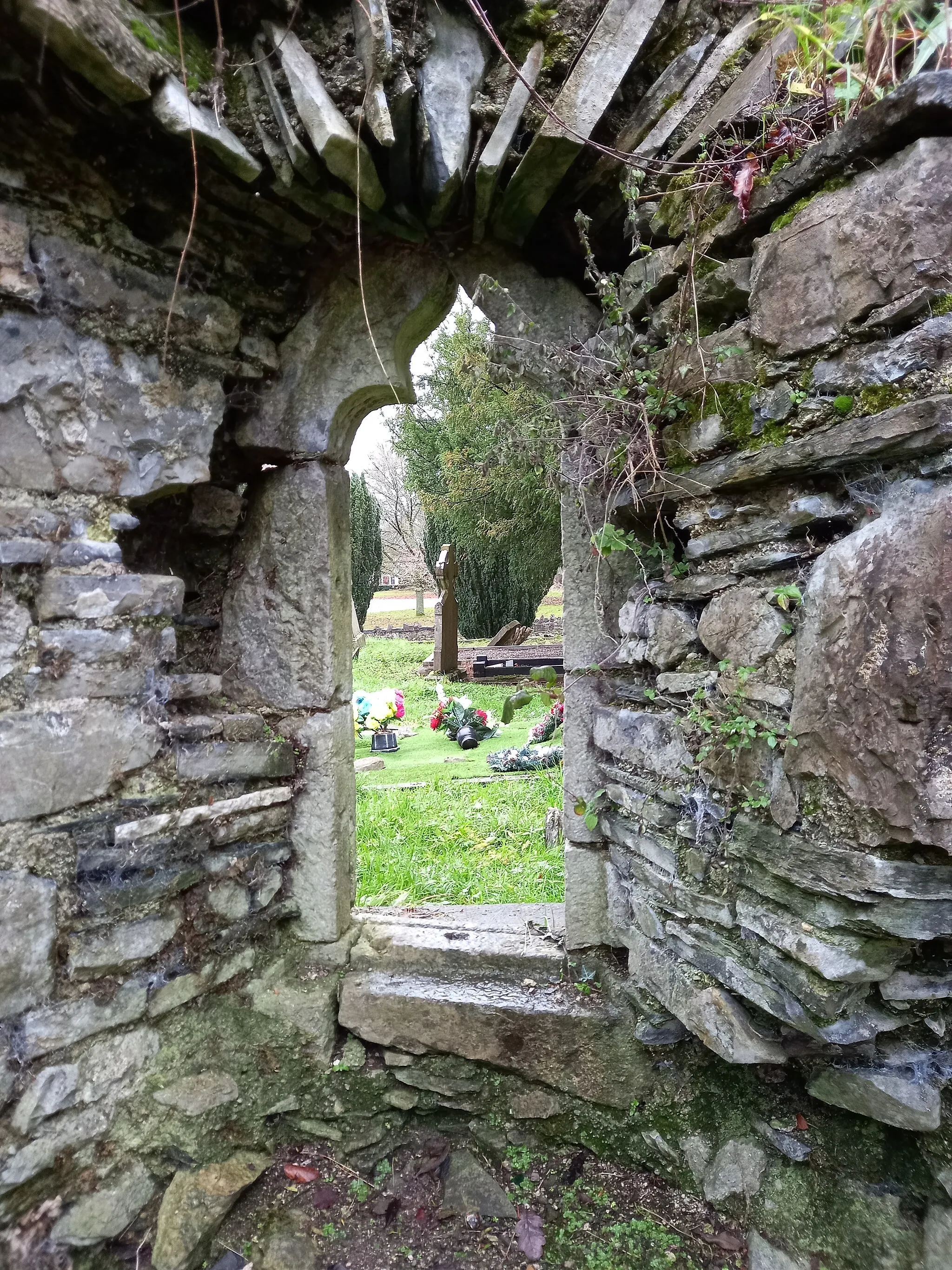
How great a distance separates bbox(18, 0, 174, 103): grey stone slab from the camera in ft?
4.08

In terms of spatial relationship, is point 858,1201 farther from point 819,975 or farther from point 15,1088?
point 15,1088

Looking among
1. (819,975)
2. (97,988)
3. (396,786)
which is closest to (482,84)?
(819,975)

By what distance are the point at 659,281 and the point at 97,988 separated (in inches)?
84.1

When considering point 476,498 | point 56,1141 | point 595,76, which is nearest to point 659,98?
point 595,76

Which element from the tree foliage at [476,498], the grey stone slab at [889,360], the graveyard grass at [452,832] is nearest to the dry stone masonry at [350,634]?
the grey stone slab at [889,360]

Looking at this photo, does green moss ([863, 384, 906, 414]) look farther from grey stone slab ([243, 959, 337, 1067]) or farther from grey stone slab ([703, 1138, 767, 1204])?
grey stone slab ([243, 959, 337, 1067])

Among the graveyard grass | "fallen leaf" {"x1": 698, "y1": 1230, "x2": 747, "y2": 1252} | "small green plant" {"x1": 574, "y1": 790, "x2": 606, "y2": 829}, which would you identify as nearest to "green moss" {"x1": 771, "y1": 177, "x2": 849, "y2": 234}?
"small green plant" {"x1": 574, "y1": 790, "x2": 606, "y2": 829}

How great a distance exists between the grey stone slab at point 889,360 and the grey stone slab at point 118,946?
194 centimetres

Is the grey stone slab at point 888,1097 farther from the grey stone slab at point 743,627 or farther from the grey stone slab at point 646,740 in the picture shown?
the grey stone slab at point 743,627

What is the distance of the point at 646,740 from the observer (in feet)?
5.81

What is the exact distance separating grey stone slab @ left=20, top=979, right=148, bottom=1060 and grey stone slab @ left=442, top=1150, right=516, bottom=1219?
977mm

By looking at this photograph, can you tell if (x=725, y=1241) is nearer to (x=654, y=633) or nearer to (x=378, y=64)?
(x=654, y=633)

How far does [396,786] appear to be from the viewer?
→ 4.82 metres

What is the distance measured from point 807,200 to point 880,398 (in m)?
0.45
